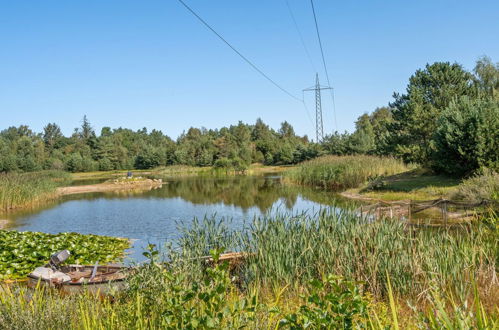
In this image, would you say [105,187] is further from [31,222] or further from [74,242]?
[74,242]

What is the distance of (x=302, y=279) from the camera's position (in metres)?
5.31

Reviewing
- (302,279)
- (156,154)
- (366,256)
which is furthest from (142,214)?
(156,154)

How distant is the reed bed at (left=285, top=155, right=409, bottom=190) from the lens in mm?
22484

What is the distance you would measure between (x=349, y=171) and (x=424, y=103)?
770cm

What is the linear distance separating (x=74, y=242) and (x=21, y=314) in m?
7.12

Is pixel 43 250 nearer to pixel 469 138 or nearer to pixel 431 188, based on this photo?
pixel 431 188

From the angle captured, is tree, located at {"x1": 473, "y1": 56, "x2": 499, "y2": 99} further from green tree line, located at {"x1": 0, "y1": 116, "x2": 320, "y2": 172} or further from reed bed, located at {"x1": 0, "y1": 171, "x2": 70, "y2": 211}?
reed bed, located at {"x1": 0, "y1": 171, "x2": 70, "y2": 211}

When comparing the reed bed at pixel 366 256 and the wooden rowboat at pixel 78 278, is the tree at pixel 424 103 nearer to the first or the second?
the reed bed at pixel 366 256

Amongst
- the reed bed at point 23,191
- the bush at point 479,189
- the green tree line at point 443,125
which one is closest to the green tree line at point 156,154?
the green tree line at point 443,125

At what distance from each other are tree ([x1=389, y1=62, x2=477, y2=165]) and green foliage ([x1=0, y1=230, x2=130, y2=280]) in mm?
18282

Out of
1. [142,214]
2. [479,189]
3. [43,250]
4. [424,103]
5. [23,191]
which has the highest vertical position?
[424,103]

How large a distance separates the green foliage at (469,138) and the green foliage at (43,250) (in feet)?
40.6

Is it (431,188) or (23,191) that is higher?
(23,191)

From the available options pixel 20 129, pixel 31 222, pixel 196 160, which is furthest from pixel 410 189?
pixel 20 129
